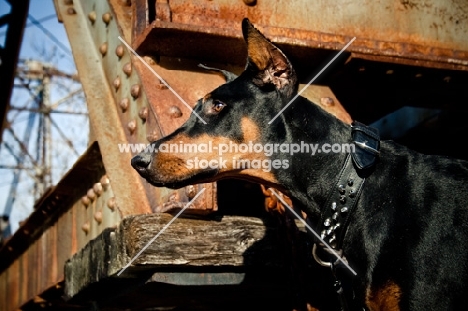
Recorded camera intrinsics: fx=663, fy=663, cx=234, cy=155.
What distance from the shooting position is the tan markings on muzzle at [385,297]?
3.20m

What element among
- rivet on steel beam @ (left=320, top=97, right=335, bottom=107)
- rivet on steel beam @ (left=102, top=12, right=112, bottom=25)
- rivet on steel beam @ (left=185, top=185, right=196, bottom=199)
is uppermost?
rivet on steel beam @ (left=102, top=12, right=112, bottom=25)

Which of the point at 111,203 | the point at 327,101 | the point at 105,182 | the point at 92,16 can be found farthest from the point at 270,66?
the point at 92,16

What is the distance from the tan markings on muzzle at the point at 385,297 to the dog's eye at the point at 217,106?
123 cm

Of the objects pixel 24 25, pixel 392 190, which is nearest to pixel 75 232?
pixel 24 25

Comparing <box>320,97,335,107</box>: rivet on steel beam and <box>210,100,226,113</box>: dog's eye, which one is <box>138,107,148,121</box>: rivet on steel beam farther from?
<box>320,97,335,107</box>: rivet on steel beam

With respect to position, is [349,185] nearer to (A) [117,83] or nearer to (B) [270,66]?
(B) [270,66]

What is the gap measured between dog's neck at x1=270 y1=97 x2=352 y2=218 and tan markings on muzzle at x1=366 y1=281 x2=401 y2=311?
0.56 m

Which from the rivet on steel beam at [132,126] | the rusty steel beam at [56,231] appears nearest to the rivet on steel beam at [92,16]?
the rusty steel beam at [56,231]

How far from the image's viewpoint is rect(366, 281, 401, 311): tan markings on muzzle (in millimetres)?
3195

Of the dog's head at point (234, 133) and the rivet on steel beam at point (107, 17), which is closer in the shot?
the dog's head at point (234, 133)

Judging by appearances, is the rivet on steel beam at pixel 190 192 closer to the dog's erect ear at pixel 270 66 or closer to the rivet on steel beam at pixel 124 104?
the dog's erect ear at pixel 270 66

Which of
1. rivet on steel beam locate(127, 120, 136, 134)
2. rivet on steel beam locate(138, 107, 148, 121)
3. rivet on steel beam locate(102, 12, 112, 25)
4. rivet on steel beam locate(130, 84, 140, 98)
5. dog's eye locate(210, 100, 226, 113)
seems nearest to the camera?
dog's eye locate(210, 100, 226, 113)

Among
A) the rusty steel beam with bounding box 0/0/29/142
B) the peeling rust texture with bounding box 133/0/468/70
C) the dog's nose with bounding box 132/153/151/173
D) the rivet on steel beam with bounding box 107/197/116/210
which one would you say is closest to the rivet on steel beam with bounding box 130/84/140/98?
the peeling rust texture with bounding box 133/0/468/70

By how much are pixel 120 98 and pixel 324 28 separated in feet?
4.93
